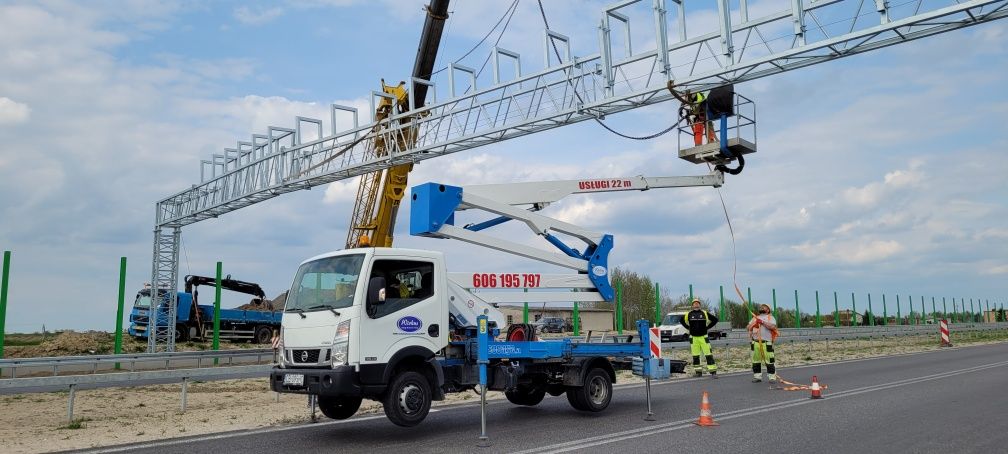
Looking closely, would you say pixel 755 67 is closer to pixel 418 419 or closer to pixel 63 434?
pixel 418 419

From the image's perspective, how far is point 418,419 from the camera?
8961 mm

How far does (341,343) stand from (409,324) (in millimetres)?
937

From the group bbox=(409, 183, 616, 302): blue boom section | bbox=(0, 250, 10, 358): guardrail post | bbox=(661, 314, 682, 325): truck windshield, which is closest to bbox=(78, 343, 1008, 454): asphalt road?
bbox=(409, 183, 616, 302): blue boom section

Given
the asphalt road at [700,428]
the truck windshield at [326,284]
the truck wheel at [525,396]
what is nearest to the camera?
the asphalt road at [700,428]

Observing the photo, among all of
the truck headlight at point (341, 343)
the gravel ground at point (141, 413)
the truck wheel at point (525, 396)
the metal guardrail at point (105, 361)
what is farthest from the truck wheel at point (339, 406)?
the metal guardrail at point (105, 361)

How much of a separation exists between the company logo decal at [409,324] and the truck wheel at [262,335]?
2872cm

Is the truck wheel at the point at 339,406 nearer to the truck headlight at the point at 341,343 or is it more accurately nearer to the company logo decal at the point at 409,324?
the truck headlight at the point at 341,343

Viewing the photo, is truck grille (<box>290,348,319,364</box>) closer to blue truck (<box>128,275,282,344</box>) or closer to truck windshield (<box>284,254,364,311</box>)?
truck windshield (<box>284,254,364,311</box>)

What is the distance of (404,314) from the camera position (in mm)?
9250

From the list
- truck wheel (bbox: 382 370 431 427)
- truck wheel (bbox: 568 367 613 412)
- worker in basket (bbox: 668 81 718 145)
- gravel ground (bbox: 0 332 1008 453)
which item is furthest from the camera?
worker in basket (bbox: 668 81 718 145)

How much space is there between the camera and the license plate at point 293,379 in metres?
8.84

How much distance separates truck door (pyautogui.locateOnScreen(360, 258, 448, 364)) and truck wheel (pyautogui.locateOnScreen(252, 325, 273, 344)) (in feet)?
93.6

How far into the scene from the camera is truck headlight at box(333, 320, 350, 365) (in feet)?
28.3

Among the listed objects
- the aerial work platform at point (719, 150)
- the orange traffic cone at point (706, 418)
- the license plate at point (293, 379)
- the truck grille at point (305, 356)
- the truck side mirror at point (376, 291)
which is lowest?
the orange traffic cone at point (706, 418)
